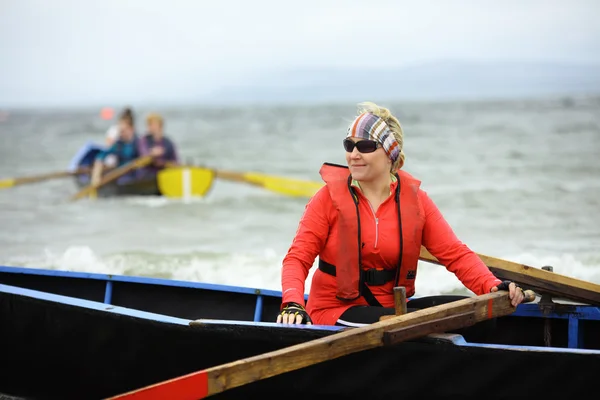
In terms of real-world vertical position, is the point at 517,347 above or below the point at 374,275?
below

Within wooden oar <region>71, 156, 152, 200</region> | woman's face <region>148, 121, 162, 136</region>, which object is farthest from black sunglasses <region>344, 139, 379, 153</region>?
woman's face <region>148, 121, 162, 136</region>

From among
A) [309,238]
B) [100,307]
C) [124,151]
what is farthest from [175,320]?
[124,151]

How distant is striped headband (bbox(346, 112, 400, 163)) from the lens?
3.43 meters

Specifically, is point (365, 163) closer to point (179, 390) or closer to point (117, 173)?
point (179, 390)

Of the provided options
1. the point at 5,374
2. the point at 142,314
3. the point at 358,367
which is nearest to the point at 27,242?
the point at 5,374

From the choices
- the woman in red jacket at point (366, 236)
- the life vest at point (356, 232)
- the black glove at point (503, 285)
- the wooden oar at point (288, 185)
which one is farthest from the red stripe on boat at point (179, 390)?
the wooden oar at point (288, 185)

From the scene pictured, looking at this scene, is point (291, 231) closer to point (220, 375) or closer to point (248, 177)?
point (248, 177)

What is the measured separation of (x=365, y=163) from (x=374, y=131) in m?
0.14

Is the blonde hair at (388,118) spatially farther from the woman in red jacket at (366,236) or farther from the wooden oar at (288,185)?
the wooden oar at (288,185)

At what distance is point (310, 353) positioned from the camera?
3.05 m

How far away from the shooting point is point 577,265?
7.74m

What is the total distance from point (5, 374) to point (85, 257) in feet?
15.0

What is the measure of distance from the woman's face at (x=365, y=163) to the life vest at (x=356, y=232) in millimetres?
80

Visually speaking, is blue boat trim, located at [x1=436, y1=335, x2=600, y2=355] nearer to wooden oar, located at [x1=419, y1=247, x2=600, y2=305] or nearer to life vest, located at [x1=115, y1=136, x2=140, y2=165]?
wooden oar, located at [x1=419, y1=247, x2=600, y2=305]
